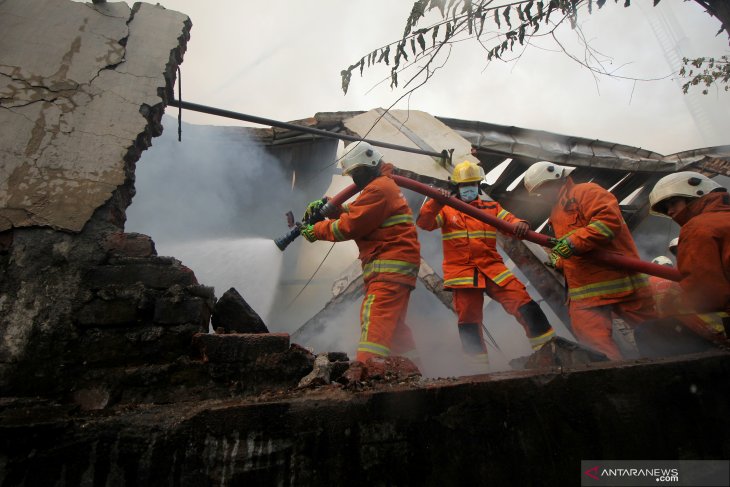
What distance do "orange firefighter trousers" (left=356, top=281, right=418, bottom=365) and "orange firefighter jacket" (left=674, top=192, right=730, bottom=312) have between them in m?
1.84

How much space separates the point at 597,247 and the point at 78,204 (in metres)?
3.70

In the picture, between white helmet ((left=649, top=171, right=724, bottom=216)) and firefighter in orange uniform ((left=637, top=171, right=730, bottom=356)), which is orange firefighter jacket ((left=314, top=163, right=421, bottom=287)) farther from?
Answer: white helmet ((left=649, top=171, right=724, bottom=216))

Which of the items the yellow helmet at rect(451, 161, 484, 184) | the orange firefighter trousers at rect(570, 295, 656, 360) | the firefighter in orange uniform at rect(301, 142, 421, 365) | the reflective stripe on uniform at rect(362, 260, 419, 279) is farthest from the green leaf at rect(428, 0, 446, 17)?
the orange firefighter trousers at rect(570, 295, 656, 360)

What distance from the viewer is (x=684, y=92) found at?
5488mm

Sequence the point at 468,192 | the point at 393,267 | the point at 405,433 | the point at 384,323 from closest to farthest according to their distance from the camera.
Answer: the point at 405,433 < the point at 384,323 < the point at 393,267 < the point at 468,192

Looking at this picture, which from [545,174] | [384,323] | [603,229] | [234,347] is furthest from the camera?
[545,174]

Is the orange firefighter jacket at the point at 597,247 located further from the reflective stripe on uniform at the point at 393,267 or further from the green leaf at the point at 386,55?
the green leaf at the point at 386,55

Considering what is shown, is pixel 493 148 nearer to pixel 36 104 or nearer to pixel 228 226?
pixel 228 226

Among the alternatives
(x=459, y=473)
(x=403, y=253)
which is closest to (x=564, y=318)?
(x=403, y=253)

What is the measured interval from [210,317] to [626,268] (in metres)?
3.21

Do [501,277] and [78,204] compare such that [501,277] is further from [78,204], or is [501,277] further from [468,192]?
[78,204]

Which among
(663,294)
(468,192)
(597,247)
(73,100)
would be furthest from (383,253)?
(663,294)

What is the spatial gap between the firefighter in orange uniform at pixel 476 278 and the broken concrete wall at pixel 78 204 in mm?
2319

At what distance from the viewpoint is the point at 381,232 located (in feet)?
10.5
